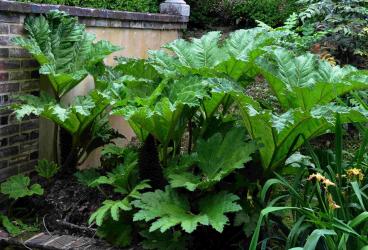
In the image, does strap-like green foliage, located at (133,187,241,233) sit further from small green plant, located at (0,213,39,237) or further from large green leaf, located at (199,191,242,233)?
small green plant, located at (0,213,39,237)

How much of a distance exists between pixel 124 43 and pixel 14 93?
1722 millimetres

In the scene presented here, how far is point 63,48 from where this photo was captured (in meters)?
4.15

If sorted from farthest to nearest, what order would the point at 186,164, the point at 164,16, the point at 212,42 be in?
the point at 164,16, the point at 212,42, the point at 186,164

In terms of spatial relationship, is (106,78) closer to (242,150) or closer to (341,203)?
(242,150)

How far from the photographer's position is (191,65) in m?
3.88

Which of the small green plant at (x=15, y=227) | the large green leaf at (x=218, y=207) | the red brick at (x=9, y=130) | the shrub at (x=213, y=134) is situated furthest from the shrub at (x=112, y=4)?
the large green leaf at (x=218, y=207)

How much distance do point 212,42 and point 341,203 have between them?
60.6 inches

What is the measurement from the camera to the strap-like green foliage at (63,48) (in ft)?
12.8

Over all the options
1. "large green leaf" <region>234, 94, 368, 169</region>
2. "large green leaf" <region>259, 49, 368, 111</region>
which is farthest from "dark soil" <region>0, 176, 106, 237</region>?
"large green leaf" <region>259, 49, 368, 111</region>

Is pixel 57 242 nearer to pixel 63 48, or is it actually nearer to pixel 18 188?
pixel 18 188

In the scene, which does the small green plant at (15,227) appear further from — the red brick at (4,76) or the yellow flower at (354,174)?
the yellow flower at (354,174)

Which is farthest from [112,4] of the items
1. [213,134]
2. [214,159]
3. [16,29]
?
[214,159]

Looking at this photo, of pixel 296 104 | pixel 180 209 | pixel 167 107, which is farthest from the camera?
pixel 296 104

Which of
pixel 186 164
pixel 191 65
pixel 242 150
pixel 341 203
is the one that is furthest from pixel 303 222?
pixel 191 65
